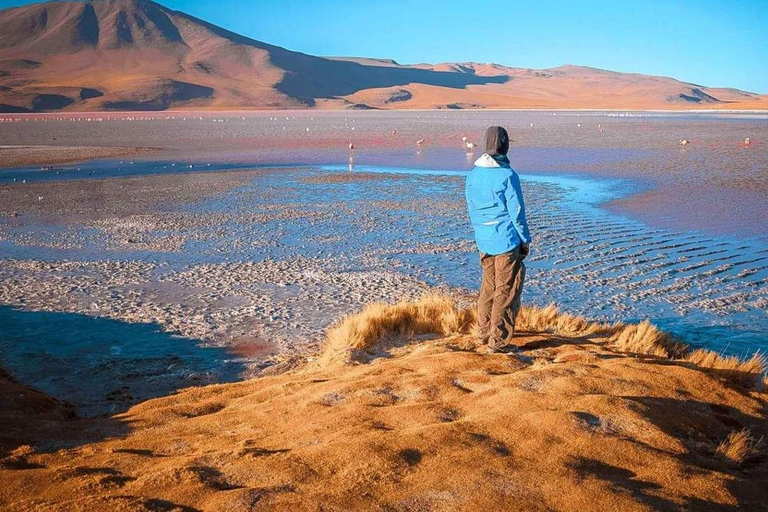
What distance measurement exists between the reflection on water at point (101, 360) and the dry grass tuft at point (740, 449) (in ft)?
13.0

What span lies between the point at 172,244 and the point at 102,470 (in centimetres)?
862

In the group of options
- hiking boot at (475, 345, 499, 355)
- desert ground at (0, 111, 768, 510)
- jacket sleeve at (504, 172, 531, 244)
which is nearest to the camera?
desert ground at (0, 111, 768, 510)

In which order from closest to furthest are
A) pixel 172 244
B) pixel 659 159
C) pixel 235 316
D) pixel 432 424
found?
pixel 432 424
pixel 235 316
pixel 172 244
pixel 659 159

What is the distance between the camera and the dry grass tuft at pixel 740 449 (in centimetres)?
396

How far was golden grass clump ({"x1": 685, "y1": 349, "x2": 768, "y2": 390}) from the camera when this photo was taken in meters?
Answer: 5.53

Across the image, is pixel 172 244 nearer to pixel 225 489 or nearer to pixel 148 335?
pixel 148 335

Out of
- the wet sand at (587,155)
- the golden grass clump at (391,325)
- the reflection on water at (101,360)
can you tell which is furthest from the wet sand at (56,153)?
the golden grass clump at (391,325)

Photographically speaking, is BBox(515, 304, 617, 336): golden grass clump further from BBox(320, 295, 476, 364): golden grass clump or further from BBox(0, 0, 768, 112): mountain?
BBox(0, 0, 768, 112): mountain

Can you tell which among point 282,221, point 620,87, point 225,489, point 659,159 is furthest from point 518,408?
point 620,87

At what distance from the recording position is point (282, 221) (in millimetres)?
14141

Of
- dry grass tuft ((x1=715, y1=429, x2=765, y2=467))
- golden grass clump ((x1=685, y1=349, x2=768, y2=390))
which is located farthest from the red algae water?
dry grass tuft ((x1=715, y1=429, x2=765, y2=467))

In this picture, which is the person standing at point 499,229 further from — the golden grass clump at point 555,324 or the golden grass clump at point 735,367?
the golden grass clump at point 735,367

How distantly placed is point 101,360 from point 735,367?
18.3 ft

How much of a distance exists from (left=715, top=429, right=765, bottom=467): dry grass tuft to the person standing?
6.74ft
